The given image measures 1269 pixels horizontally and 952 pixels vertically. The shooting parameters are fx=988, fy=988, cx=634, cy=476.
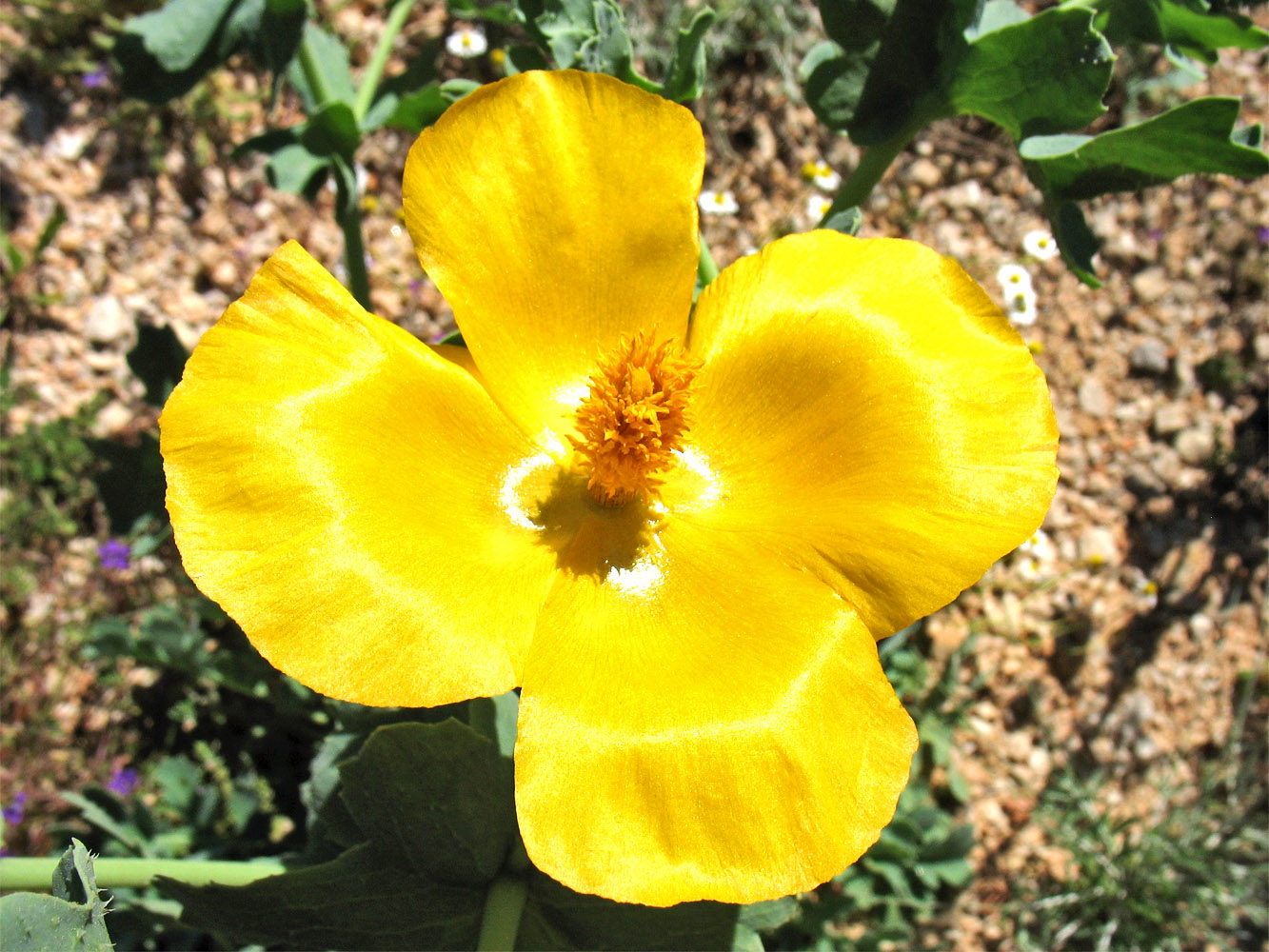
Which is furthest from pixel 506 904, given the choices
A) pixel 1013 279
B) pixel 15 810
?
pixel 1013 279

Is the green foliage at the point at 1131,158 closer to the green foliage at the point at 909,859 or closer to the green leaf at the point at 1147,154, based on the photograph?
the green leaf at the point at 1147,154

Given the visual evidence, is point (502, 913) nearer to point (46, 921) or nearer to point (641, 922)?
point (641, 922)

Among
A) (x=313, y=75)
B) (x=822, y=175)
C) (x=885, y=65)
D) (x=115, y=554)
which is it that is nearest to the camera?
(x=885, y=65)

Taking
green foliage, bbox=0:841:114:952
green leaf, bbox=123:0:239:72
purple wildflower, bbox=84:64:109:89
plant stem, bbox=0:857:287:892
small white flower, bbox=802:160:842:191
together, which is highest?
green leaf, bbox=123:0:239:72

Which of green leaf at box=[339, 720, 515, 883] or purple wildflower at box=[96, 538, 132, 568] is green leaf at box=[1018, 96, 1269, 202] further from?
purple wildflower at box=[96, 538, 132, 568]

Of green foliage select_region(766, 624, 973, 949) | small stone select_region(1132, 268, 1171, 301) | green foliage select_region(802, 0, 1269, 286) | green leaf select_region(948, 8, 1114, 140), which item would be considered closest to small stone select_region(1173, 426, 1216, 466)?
small stone select_region(1132, 268, 1171, 301)

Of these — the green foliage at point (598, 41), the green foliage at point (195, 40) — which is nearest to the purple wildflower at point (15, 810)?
the green foliage at point (195, 40)

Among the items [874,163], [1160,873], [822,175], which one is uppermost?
[874,163]

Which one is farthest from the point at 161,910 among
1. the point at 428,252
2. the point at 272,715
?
the point at 428,252
